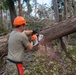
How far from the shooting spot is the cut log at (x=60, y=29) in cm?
501

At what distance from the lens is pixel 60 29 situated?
5129 mm

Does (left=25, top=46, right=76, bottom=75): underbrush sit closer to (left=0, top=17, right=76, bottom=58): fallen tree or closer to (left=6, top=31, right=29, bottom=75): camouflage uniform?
(left=0, top=17, right=76, bottom=58): fallen tree

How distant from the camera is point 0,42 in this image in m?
5.65

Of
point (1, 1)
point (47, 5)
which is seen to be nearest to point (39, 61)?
point (1, 1)

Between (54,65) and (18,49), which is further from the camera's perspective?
(54,65)

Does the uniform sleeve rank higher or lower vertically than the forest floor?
higher

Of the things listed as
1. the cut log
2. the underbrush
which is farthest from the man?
the underbrush

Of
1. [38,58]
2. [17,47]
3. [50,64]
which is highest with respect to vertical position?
[17,47]

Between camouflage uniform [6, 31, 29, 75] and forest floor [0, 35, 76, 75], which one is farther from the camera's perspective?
forest floor [0, 35, 76, 75]

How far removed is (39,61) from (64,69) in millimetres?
887

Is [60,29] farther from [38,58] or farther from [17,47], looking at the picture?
[38,58]

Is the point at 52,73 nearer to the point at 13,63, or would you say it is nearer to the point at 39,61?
the point at 39,61

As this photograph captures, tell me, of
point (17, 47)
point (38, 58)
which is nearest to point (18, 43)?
point (17, 47)

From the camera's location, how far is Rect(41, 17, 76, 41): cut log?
5.01m
